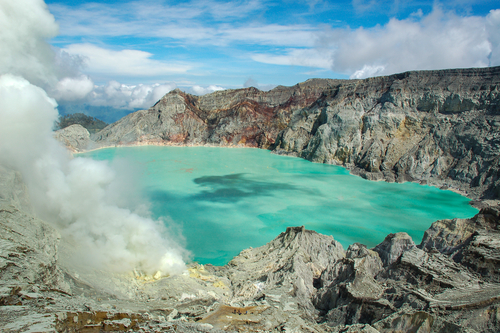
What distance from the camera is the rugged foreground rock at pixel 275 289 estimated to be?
149 inches

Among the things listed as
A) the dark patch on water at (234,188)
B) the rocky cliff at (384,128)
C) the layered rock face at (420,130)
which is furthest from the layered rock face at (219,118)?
the dark patch on water at (234,188)

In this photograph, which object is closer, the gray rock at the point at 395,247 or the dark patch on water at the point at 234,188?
the gray rock at the point at 395,247

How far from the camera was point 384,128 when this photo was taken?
3136 centimetres

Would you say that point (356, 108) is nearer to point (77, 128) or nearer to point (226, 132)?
Result: point (226, 132)

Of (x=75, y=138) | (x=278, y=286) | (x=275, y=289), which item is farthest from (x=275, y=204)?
(x=75, y=138)

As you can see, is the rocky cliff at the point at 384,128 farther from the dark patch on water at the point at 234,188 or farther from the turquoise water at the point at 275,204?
the dark patch on water at the point at 234,188

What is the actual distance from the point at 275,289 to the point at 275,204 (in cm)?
1115

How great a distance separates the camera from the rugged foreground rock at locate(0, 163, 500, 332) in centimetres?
377

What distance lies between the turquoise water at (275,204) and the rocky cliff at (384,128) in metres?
3.16

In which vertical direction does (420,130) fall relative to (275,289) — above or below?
above

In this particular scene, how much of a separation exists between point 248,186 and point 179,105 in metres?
33.1

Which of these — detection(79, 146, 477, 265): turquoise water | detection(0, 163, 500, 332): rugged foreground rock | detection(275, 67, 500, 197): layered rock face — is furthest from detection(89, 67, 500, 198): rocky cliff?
detection(0, 163, 500, 332): rugged foreground rock

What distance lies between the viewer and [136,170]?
26766mm

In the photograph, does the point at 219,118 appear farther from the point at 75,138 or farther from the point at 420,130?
the point at 420,130
